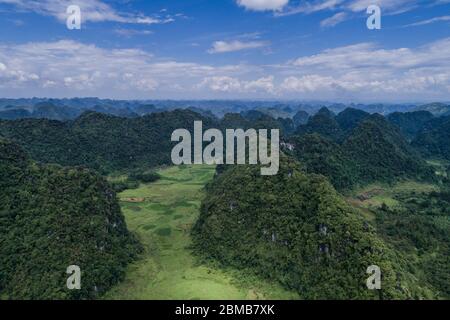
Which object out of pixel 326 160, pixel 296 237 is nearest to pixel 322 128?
pixel 326 160

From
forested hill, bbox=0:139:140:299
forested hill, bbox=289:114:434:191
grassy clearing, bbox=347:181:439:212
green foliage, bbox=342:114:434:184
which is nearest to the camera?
forested hill, bbox=0:139:140:299

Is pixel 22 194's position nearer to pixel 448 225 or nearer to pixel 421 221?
pixel 421 221

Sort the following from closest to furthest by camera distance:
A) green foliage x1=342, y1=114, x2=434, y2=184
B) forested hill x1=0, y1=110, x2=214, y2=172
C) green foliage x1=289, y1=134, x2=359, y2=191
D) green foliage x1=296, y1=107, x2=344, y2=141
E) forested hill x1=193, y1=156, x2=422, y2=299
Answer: forested hill x1=193, y1=156, x2=422, y2=299, green foliage x1=289, y1=134, x2=359, y2=191, green foliage x1=342, y1=114, x2=434, y2=184, forested hill x1=0, y1=110, x2=214, y2=172, green foliage x1=296, y1=107, x2=344, y2=141

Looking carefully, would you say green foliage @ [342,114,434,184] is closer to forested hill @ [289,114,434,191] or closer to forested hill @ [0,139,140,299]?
forested hill @ [289,114,434,191]

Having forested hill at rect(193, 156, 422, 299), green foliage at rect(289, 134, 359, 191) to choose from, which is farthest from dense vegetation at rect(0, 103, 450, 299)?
green foliage at rect(289, 134, 359, 191)

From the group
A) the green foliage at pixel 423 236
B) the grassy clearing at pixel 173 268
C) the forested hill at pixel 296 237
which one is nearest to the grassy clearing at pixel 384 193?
the green foliage at pixel 423 236

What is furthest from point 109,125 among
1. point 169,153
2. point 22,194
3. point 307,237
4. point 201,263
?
point 307,237
